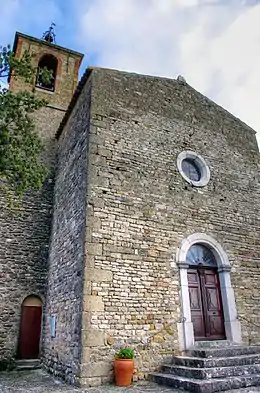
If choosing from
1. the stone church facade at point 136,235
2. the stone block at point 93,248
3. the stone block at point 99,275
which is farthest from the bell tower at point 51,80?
the stone block at point 99,275

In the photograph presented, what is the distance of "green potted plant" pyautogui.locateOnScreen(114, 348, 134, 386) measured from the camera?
5.79 m

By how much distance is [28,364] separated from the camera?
28.1 feet

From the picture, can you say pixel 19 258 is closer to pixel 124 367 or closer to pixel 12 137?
pixel 12 137

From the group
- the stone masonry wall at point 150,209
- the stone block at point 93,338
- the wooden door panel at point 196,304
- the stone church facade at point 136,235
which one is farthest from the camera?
the wooden door panel at point 196,304

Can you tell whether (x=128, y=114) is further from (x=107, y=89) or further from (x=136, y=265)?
(x=136, y=265)

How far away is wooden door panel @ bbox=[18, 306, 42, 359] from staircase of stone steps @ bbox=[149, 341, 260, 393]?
14.0 feet

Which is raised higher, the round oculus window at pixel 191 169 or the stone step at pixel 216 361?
the round oculus window at pixel 191 169

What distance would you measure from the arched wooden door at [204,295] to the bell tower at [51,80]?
7263mm

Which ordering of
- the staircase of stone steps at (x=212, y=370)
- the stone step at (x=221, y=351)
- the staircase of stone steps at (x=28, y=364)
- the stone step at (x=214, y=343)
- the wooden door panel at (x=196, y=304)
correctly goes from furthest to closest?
the staircase of stone steps at (x=28, y=364), the wooden door panel at (x=196, y=304), the stone step at (x=214, y=343), the stone step at (x=221, y=351), the staircase of stone steps at (x=212, y=370)

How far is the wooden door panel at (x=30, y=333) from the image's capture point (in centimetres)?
893

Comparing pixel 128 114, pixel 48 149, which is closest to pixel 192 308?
pixel 128 114

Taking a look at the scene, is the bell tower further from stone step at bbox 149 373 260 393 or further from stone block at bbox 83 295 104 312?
stone step at bbox 149 373 260 393

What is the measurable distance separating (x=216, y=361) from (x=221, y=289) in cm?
239

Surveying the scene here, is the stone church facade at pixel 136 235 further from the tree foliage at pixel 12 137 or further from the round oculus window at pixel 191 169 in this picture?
the tree foliage at pixel 12 137
